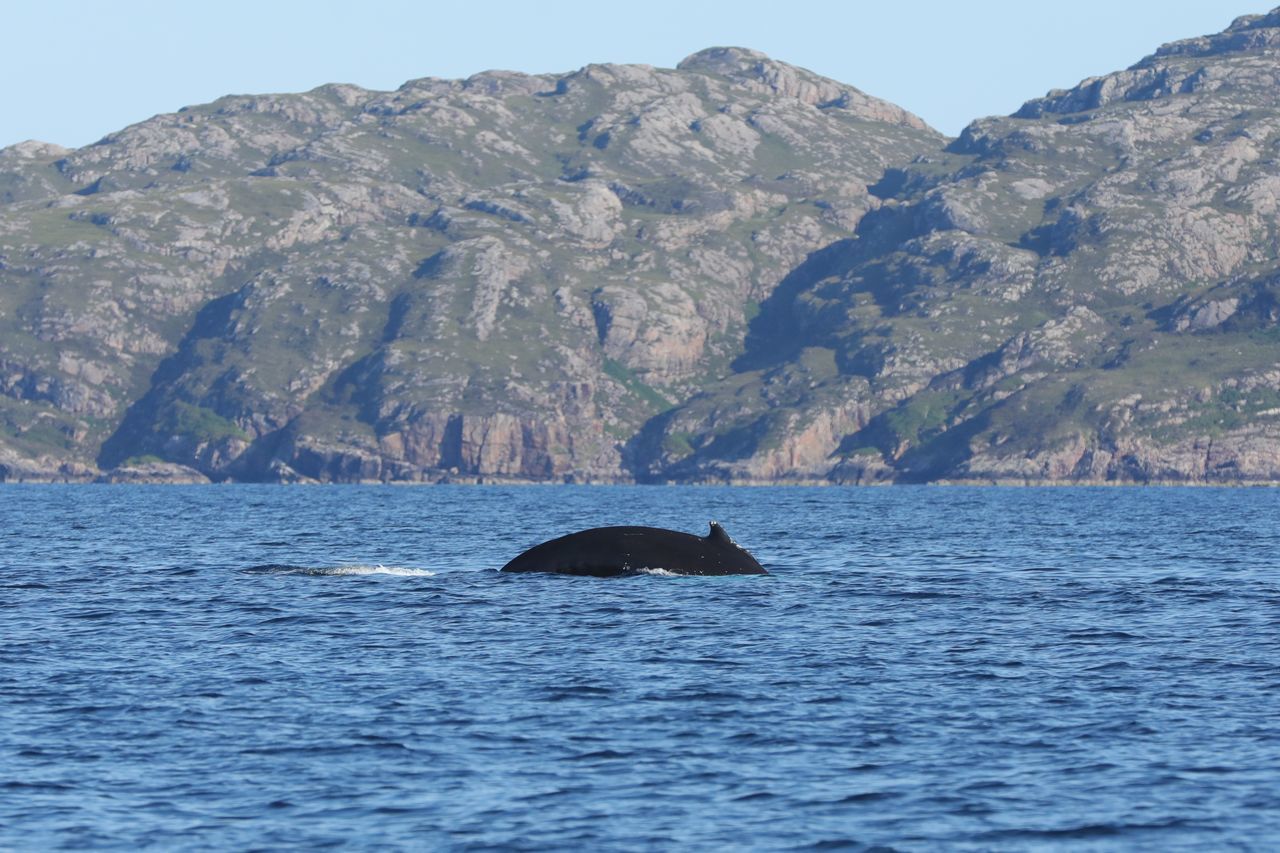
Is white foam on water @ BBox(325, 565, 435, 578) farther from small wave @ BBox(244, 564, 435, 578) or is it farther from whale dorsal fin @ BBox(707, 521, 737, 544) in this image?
whale dorsal fin @ BBox(707, 521, 737, 544)

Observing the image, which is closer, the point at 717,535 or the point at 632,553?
the point at 632,553

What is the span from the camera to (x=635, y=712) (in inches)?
1403

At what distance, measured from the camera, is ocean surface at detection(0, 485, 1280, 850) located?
26.7 meters

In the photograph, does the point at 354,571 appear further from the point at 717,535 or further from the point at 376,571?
the point at 717,535

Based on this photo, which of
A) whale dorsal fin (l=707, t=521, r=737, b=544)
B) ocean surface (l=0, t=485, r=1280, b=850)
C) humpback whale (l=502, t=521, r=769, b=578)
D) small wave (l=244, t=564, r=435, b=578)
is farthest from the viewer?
small wave (l=244, t=564, r=435, b=578)

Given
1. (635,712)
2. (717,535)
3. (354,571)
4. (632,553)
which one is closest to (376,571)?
(354,571)

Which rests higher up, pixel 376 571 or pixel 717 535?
pixel 717 535

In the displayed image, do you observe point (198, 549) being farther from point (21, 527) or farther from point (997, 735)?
point (997, 735)

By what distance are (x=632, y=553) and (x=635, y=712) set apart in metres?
24.7

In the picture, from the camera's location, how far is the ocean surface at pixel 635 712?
2669 centimetres

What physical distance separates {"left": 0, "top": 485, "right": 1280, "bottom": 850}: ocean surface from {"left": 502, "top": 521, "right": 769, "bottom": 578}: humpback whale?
2.33 feet

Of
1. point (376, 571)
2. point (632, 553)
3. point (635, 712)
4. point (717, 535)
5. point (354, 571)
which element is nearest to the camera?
point (635, 712)

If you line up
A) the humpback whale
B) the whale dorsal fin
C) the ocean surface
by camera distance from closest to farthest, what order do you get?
the ocean surface
the humpback whale
the whale dorsal fin

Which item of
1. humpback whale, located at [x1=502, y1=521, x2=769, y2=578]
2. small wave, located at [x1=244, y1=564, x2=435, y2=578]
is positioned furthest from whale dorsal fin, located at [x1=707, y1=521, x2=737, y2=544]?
small wave, located at [x1=244, y1=564, x2=435, y2=578]
